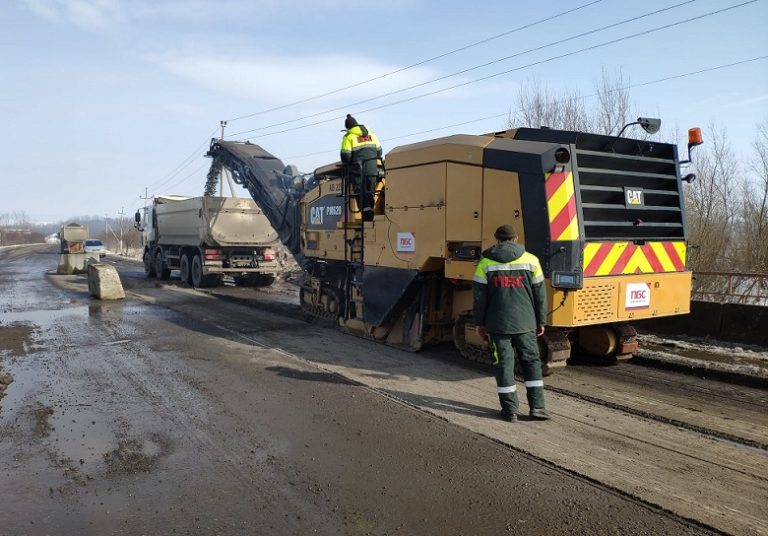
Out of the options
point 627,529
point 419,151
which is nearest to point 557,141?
point 419,151

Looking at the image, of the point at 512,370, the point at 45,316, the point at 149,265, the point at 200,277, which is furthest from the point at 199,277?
the point at 512,370

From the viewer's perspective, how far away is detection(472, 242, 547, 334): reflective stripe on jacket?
484cm

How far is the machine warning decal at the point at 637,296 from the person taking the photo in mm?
5883

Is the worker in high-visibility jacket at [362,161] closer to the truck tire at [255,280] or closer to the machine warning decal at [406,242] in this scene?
the machine warning decal at [406,242]

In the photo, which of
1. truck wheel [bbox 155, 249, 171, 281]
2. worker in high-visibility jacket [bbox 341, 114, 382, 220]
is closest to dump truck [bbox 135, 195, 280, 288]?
truck wheel [bbox 155, 249, 171, 281]

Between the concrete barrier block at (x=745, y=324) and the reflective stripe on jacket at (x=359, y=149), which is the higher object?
the reflective stripe on jacket at (x=359, y=149)

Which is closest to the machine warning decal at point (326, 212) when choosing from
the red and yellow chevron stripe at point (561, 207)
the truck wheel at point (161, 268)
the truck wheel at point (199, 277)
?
the red and yellow chevron stripe at point (561, 207)

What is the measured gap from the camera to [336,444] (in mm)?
4277

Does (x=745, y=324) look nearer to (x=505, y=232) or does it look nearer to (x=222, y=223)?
(x=505, y=232)

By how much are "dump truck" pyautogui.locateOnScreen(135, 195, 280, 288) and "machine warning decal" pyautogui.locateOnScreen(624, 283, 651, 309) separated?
12241mm

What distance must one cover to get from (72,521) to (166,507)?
49 centimetres

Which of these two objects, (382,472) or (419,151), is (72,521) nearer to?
(382,472)

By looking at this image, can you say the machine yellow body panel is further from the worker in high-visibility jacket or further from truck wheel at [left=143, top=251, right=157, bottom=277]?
truck wheel at [left=143, top=251, right=157, bottom=277]

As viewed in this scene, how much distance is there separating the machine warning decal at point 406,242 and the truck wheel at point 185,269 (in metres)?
11.8
